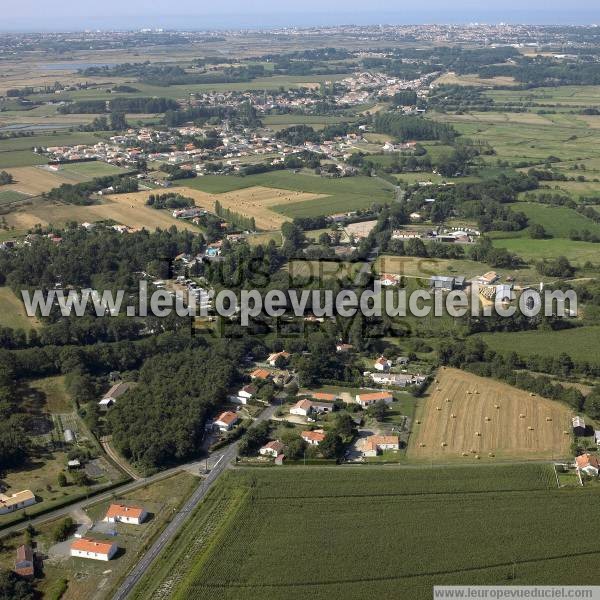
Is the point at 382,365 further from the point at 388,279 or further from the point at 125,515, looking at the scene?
the point at 125,515

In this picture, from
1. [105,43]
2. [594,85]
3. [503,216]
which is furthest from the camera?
[105,43]

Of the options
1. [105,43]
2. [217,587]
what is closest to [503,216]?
[217,587]

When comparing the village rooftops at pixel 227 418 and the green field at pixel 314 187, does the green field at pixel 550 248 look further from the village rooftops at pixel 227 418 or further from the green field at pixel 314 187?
the village rooftops at pixel 227 418


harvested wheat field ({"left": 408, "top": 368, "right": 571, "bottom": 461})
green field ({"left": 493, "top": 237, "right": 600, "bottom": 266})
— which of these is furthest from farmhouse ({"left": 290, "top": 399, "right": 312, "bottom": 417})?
green field ({"left": 493, "top": 237, "right": 600, "bottom": 266})

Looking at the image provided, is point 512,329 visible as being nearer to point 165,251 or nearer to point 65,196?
point 165,251

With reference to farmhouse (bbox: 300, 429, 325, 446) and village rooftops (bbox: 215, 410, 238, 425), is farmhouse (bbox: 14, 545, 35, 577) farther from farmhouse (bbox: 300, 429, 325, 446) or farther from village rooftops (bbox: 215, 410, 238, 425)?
farmhouse (bbox: 300, 429, 325, 446)

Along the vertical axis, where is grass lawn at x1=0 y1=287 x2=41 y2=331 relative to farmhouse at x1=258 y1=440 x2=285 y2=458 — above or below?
above

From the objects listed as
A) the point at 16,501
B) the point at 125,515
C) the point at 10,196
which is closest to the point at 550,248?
the point at 125,515
